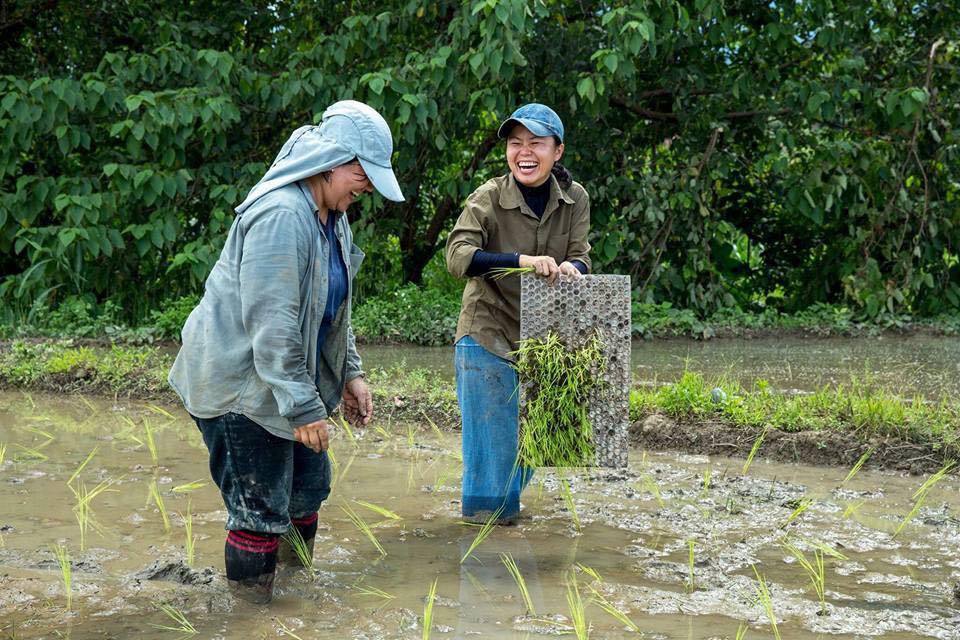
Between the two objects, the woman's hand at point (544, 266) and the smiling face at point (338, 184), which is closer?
the smiling face at point (338, 184)

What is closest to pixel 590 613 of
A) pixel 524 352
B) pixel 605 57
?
pixel 524 352

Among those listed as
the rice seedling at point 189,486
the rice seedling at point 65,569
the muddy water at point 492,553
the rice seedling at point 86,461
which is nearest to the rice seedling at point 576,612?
the muddy water at point 492,553

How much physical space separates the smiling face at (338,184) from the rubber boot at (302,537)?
1.09m

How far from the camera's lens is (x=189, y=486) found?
4.70m

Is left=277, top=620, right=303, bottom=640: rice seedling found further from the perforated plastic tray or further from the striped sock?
the perforated plastic tray

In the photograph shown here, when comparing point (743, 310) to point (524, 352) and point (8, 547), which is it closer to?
point (524, 352)

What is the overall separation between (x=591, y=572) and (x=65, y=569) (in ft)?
5.46

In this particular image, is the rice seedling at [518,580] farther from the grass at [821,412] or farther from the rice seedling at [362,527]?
the grass at [821,412]

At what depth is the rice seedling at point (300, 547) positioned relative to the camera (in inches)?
147

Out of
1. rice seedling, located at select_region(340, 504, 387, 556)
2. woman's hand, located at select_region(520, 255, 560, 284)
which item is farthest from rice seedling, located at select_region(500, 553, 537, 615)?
woman's hand, located at select_region(520, 255, 560, 284)

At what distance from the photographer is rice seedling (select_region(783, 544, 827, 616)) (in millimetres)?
3529

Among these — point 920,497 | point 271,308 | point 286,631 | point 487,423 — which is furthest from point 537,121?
point 920,497

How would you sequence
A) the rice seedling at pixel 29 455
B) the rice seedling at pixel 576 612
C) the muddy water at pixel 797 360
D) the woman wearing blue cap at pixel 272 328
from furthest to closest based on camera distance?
1. the muddy water at pixel 797 360
2. the rice seedling at pixel 29 455
3. the woman wearing blue cap at pixel 272 328
4. the rice seedling at pixel 576 612

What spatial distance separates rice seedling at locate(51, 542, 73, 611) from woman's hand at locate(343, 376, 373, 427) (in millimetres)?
1005
